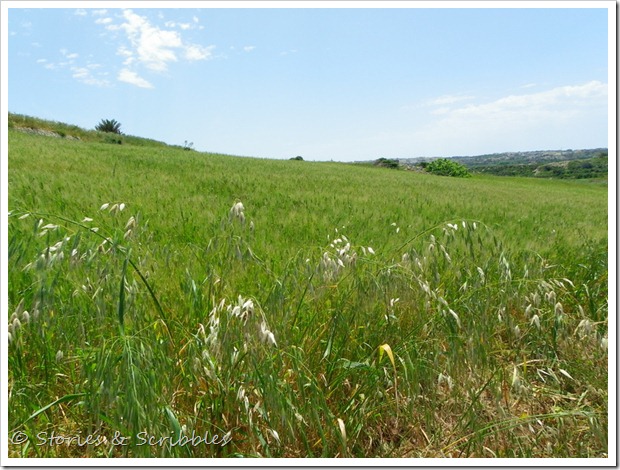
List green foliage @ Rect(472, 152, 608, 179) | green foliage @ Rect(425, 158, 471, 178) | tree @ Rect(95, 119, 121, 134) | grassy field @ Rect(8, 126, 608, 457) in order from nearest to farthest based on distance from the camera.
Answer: grassy field @ Rect(8, 126, 608, 457), tree @ Rect(95, 119, 121, 134), green foliage @ Rect(472, 152, 608, 179), green foliage @ Rect(425, 158, 471, 178)

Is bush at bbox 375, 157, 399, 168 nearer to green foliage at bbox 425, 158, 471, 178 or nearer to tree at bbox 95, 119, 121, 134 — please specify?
green foliage at bbox 425, 158, 471, 178

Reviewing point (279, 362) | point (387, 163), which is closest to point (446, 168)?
point (387, 163)

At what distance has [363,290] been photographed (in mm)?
1812

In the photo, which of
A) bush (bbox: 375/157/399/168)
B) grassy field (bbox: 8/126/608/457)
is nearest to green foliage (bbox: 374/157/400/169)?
bush (bbox: 375/157/399/168)

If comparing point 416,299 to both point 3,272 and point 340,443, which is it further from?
point 3,272

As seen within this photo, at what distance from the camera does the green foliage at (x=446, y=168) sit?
73250mm

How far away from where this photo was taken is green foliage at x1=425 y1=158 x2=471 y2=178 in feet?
240

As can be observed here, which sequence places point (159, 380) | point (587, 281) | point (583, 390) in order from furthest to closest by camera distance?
point (587, 281), point (583, 390), point (159, 380)

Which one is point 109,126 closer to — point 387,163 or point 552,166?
point 387,163

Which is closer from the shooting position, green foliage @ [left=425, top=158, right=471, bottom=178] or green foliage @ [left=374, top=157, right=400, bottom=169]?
green foliage @ [left=374, top=157, right=400, bottom=169]

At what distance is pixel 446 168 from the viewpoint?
78375 millimetres

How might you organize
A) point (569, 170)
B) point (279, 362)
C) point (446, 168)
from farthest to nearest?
point (569, 170) < point (446, 168) < point (279, 362)

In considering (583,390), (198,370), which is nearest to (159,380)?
(198,370)

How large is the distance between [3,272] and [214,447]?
47.9 inches
